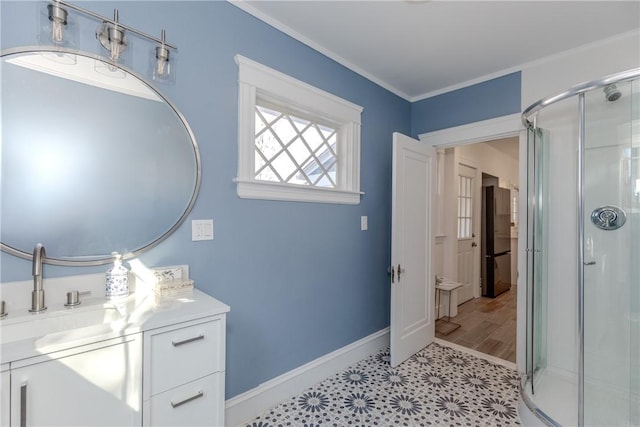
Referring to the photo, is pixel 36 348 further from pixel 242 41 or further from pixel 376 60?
pixel 376 60

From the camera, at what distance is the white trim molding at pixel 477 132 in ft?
8.41

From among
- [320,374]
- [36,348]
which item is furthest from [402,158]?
[36,348]

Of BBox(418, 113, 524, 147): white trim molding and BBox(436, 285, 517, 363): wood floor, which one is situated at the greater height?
BBox(418, 113, 524, 147): white trim molding

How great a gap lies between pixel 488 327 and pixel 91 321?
3740mm

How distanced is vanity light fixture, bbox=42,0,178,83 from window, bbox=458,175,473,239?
4014 millimetres

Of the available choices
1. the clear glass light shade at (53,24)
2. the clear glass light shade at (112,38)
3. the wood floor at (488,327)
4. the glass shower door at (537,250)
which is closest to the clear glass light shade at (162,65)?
the clear glass light shade at (112,38)

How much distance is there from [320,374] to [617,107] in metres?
2.71

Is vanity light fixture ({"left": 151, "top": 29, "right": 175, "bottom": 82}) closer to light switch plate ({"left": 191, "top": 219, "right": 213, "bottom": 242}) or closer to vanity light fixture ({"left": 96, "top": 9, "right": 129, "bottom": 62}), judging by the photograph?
vanity light fixture ({"left": 96, "top": 9, "right": 129, "bottom": 62})

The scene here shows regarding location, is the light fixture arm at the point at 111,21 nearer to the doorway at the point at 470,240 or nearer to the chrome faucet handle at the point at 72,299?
the chrome faucet handle at the point at 72,299

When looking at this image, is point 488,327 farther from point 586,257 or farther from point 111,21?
point 111,21

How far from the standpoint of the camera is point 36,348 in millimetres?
889

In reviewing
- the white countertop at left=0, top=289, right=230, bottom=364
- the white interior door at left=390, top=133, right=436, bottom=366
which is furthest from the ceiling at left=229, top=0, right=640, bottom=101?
the white countertop at left=0, top=289, right=230, bottom=364

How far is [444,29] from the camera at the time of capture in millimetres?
2039

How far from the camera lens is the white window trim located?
1.82 m
